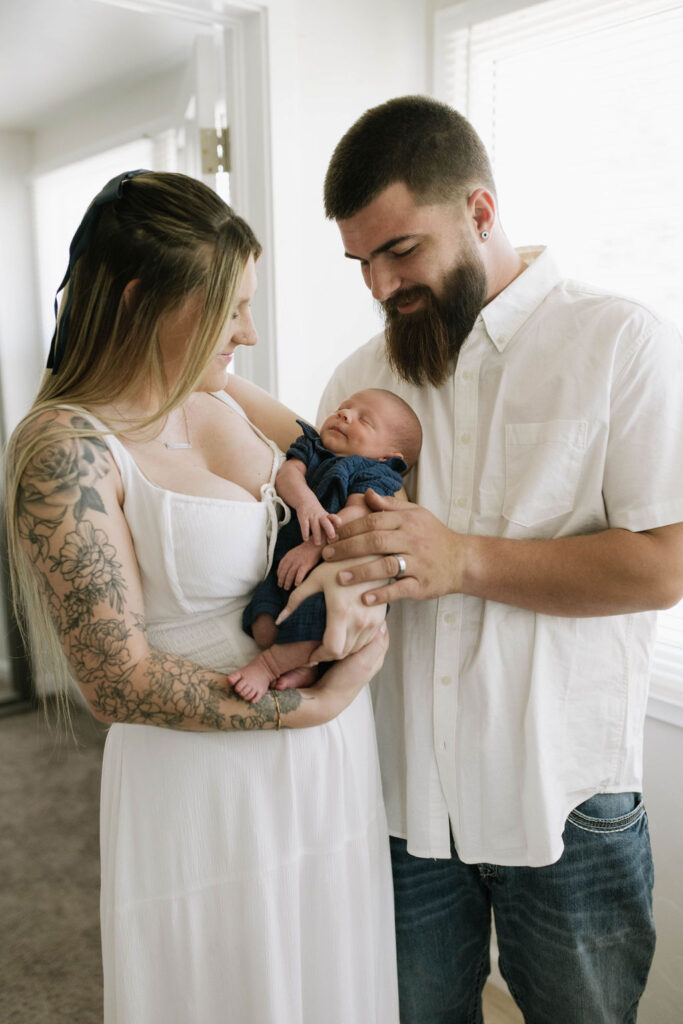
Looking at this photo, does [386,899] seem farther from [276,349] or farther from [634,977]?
[276,349]

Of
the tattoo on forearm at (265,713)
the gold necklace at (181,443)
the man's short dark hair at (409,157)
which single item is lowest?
the tattoo on forearm at (265,713)

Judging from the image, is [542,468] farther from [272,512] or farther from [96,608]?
A: [96,608]

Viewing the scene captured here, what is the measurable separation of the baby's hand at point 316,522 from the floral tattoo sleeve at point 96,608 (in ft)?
0.87

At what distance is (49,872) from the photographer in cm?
257

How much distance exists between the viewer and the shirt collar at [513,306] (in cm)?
138

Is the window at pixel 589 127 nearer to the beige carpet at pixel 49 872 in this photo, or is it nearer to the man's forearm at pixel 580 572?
the man's forearm at pixel 580 572

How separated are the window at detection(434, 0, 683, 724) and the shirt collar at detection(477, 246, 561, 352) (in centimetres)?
66

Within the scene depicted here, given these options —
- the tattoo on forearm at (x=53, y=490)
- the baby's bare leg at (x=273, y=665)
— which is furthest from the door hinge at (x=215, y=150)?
the baby's bare leg at (x=273, y=665)

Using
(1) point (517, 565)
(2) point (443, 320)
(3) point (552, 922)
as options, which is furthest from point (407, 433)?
(3) point (552, 922)

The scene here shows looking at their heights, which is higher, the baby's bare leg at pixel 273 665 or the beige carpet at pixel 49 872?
the baby's bare leg at pixel 273 665

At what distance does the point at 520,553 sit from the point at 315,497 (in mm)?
Answer: 333

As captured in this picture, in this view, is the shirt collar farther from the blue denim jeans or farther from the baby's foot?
the blue denim jeans

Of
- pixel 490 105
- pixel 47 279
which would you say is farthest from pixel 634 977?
pixel 490 105

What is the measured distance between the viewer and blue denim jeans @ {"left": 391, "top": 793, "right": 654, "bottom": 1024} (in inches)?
53.6
